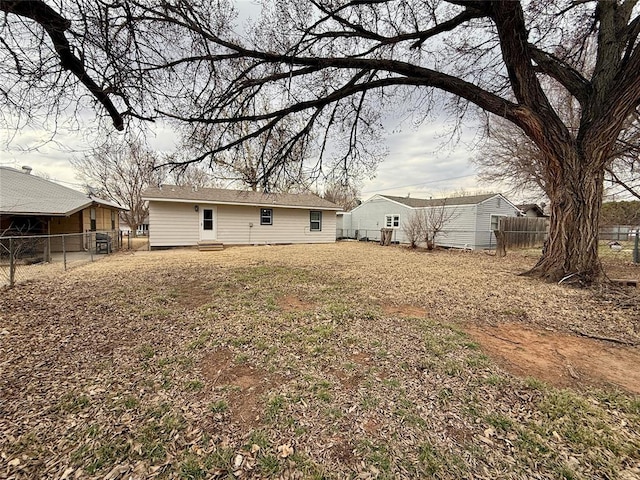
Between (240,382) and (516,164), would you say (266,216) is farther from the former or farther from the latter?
(516,164)

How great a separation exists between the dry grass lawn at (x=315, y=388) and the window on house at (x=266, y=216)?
37.6 feet

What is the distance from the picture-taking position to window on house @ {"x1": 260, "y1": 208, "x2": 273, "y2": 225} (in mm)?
16147

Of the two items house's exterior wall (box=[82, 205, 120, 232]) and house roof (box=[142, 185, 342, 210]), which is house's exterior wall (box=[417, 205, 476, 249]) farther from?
house's exterior wall (box=[82, 205, 120, 232])

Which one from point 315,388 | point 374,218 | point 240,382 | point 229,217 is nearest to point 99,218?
point 229,217

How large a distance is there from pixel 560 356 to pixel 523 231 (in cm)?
1587

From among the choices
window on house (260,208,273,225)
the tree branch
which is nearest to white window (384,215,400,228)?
window on house (260,208,273,225)

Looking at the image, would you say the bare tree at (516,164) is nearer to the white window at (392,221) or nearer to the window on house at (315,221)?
the white window at (392,221)

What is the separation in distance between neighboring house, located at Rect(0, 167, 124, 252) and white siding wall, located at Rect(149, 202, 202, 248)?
2.65m

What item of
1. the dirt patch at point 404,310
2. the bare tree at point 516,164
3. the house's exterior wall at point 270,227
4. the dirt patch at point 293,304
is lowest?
the dirt patch at point 404,310

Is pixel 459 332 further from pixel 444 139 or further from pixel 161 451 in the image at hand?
pixel 444 139

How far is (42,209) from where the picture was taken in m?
10.2

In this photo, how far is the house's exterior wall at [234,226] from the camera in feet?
44.8

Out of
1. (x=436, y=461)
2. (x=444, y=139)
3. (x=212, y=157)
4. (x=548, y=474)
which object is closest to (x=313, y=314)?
(x=436, y=461)

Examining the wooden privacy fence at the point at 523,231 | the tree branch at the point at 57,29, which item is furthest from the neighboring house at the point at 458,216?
the tree branch at the point at 57,29
